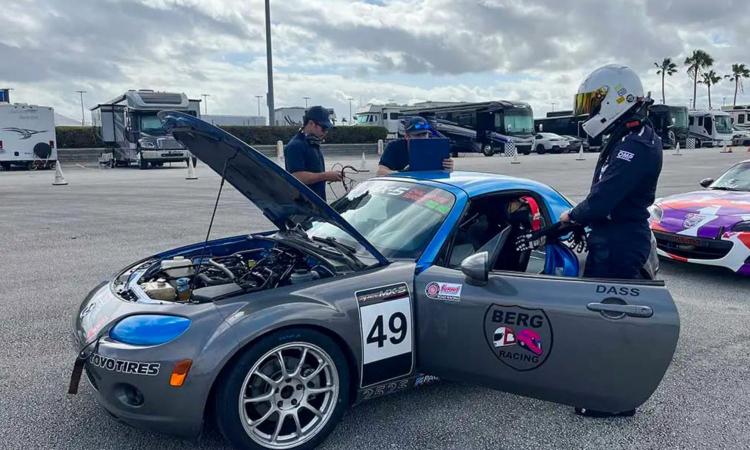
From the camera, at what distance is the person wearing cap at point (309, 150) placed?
5.17 m

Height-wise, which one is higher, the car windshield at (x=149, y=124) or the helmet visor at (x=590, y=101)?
the car windshield at (x=149, y=124)

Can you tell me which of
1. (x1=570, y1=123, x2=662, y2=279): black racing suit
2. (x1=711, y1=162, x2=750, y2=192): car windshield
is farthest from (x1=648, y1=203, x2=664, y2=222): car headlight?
(x1=570, y1=123, x2=662, y2=279): black racing suit

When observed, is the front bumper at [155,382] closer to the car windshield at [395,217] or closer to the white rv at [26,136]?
the car windshield at [395,217]

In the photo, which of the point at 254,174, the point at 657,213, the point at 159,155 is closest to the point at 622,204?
the point at 254,174

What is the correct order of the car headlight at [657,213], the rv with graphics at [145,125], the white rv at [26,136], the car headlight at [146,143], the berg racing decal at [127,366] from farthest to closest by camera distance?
1. the white rv at [26,136]
2. the car headlight at [146,143]
3. the rv with graphics at [145,125]
4. the car headlight at [657,213]
5. the berg racing decal at [127,366]

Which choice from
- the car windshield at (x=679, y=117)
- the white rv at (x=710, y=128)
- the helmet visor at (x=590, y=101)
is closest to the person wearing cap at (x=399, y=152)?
the helmet visor at (x=590, y=101)

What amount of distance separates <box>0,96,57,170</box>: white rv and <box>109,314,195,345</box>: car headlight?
2629 cm

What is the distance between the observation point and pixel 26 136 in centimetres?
2484

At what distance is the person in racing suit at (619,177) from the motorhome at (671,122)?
4143cm

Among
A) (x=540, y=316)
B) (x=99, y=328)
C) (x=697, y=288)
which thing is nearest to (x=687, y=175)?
(x=697, y=288)

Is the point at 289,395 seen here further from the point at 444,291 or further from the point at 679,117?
the point at 679,117

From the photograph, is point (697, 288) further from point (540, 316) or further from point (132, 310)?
point (132, 310)

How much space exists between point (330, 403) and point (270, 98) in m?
27.0

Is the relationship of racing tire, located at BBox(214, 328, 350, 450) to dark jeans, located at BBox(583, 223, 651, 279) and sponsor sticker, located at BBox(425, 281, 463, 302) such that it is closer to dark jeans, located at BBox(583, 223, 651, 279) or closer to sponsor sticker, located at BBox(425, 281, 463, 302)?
sponsor sticker, located at BBox(425, 281, 463, 302)
